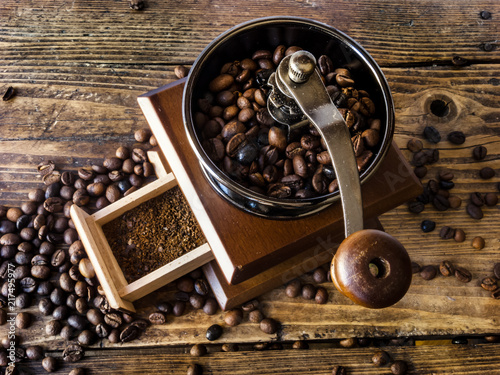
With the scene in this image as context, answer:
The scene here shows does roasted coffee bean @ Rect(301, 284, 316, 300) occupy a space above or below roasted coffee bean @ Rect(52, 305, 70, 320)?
above

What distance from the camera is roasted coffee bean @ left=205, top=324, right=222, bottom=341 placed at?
3.65 feet

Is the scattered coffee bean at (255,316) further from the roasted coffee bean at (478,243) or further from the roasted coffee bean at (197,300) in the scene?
the roasted coffee bean at (478,243)

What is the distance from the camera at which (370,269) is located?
579mm

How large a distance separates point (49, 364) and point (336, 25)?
1.32m

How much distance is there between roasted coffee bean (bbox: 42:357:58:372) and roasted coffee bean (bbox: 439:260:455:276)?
1091 millimetres

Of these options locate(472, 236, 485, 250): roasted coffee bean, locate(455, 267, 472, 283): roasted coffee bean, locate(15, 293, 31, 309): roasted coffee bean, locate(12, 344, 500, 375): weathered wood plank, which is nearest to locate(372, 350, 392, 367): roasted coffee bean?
locate(12, 344, 500, 375): weathered wood plank

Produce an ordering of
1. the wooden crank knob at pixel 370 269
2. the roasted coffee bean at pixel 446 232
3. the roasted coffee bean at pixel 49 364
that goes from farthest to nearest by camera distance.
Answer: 1. the roasted coffee bean at pixel 446 232
2. the roasted coffee bean at pixel 49 364
3. the wooden crank knob at pixel 370 269

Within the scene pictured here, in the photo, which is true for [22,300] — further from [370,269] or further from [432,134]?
[432,134]

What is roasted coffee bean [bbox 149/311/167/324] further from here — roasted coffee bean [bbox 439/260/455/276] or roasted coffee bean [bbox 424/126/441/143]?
roasted coffee bean [bbox 424/126/441/143]

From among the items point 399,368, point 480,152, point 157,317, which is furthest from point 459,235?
point 157,317

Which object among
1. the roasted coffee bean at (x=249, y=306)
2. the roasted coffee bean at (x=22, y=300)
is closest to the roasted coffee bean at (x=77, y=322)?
the roasted coffee bean at (x=22, y=300)

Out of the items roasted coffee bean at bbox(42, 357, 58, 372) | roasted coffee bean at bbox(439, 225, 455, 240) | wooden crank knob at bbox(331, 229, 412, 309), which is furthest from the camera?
roasted coffee bean at bbox(439, 225, 455, 240)

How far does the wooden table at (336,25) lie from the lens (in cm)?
115

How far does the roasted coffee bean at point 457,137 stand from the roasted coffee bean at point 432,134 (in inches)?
1.5
